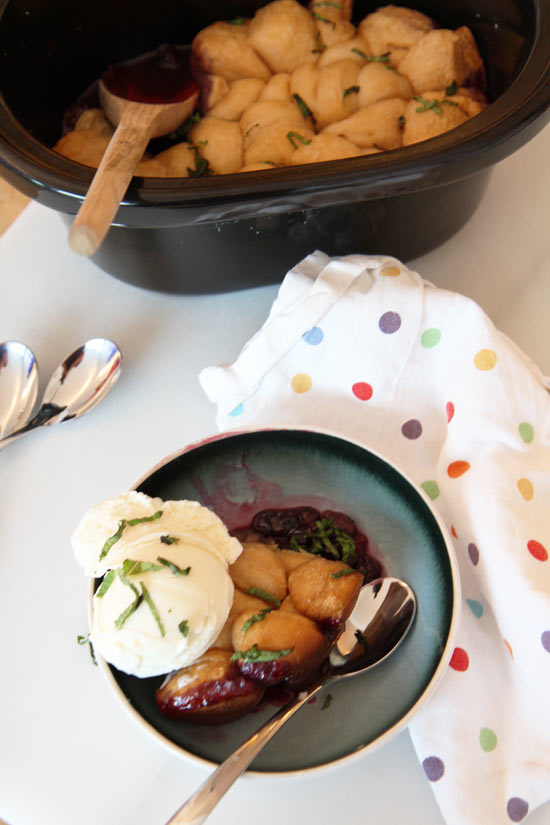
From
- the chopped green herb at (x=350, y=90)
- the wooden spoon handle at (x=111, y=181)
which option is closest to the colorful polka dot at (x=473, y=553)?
the wooden spoon handle at (x=111, y=181)

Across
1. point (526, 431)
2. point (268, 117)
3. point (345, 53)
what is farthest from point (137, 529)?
point (345, 53)

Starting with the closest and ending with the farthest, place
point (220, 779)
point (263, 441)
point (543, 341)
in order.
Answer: point (220, 779) → point (263, 441) → point (543, 341)

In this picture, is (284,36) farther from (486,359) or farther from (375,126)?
(486,359)

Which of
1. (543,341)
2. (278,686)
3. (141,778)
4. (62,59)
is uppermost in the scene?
(62,59)

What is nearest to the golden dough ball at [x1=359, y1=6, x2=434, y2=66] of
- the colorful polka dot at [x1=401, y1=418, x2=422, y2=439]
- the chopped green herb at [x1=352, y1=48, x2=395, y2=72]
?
the chopped green herb at [x1=352, y1=48, x2=395, y2=72]

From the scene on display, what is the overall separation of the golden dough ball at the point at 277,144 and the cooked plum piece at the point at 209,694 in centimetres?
49

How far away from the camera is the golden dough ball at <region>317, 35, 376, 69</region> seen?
2.72 feet

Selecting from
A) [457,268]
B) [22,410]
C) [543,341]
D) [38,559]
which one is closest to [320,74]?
[457,268]

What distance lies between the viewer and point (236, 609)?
1.87 ft

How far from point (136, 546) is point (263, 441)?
16cm

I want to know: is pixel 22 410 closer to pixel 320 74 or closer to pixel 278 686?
pixel 278 686

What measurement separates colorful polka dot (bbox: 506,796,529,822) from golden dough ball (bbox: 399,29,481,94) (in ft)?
2.25

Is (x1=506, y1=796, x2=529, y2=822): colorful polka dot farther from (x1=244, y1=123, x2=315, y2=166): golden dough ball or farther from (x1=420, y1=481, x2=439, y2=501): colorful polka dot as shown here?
(x1=244, y1=123, x2=315, y2=166): golden dough ball

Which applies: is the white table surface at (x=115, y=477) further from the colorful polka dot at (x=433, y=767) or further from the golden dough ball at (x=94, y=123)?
the golden dough ball at (x=94, y=123)
